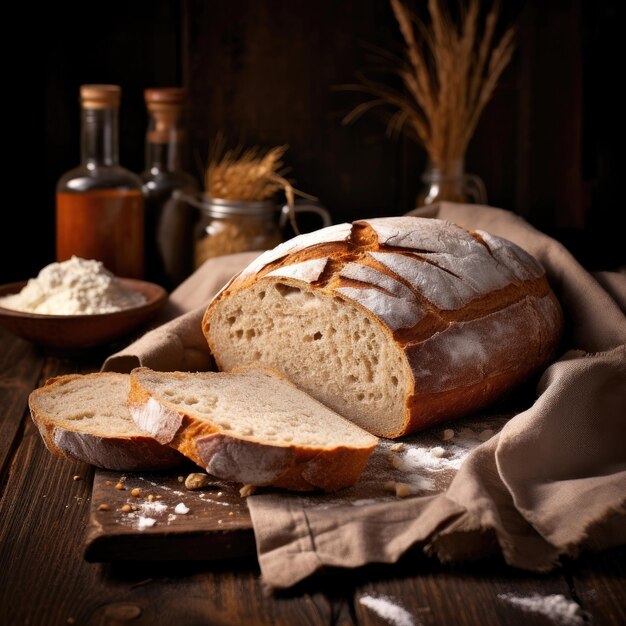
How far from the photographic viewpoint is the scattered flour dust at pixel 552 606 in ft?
5.18

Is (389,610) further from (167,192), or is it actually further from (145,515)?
(167,192)

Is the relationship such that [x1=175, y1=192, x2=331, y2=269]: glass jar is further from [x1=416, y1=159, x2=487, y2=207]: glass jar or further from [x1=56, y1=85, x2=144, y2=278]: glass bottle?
[x1=416, y1=159, x2=487, y2=207]: glass jar

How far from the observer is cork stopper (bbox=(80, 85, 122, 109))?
11.0 ft

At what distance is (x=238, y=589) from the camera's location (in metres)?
1.68

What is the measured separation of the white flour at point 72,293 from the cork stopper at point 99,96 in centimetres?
73

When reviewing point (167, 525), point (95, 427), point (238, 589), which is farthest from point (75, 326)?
point (238, 589)

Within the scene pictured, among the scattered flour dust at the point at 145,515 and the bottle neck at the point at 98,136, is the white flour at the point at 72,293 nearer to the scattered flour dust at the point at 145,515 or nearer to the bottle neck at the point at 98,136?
the bottle neck at the point at 98,136

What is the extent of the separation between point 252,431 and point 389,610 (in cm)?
55

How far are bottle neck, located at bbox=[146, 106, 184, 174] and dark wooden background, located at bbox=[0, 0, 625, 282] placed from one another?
1.32ft

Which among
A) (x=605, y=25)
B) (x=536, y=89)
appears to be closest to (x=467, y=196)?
(x=536, y=89)

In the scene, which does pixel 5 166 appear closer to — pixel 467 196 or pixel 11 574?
pixel 467 196

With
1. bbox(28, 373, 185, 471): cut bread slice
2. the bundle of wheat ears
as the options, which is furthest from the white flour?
the bundle of wheat ears

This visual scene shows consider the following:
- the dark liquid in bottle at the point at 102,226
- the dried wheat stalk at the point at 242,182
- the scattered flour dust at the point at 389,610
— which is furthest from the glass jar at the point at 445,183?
the scattered flour dust at the point at 389,610

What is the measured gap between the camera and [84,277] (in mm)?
2949
